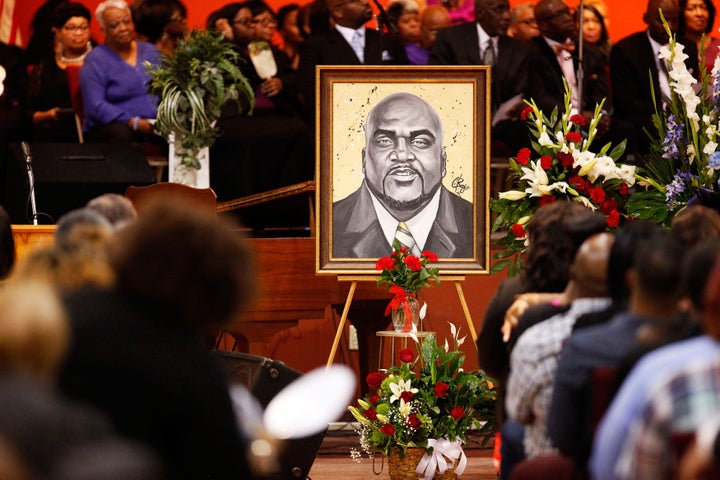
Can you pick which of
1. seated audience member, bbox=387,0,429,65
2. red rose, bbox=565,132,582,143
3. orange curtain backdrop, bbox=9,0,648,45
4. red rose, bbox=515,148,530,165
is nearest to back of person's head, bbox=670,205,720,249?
red rose, bbox=515,148,530,165

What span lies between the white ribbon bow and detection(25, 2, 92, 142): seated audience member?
10.9 ft

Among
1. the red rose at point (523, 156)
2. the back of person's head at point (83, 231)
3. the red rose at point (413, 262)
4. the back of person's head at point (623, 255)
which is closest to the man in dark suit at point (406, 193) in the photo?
the red rose at point (413, 262)

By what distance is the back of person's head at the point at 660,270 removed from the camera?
2.90 meters

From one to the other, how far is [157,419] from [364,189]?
3.86m

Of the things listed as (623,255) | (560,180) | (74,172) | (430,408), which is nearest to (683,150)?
(560,180)

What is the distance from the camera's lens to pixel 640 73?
8141 mm

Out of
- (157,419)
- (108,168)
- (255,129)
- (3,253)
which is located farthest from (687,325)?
(255,129)

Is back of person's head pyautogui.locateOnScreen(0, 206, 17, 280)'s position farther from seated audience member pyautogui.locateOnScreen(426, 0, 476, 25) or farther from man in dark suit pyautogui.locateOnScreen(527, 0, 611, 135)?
seated audience member pyautogui.locateOnScreen(426, 0, 476, 25)

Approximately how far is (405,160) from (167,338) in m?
3.85

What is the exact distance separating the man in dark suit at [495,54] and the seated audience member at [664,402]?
498cm

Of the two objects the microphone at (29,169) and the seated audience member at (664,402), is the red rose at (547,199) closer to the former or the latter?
the microphone at (29,169)

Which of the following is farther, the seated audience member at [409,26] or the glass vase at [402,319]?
the seated audience member at [409,26]

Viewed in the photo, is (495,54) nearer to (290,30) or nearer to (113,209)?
(290,30)

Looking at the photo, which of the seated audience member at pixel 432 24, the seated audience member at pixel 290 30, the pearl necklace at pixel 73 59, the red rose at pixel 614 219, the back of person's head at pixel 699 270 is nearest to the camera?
the back of person's head at pixel 699 270
